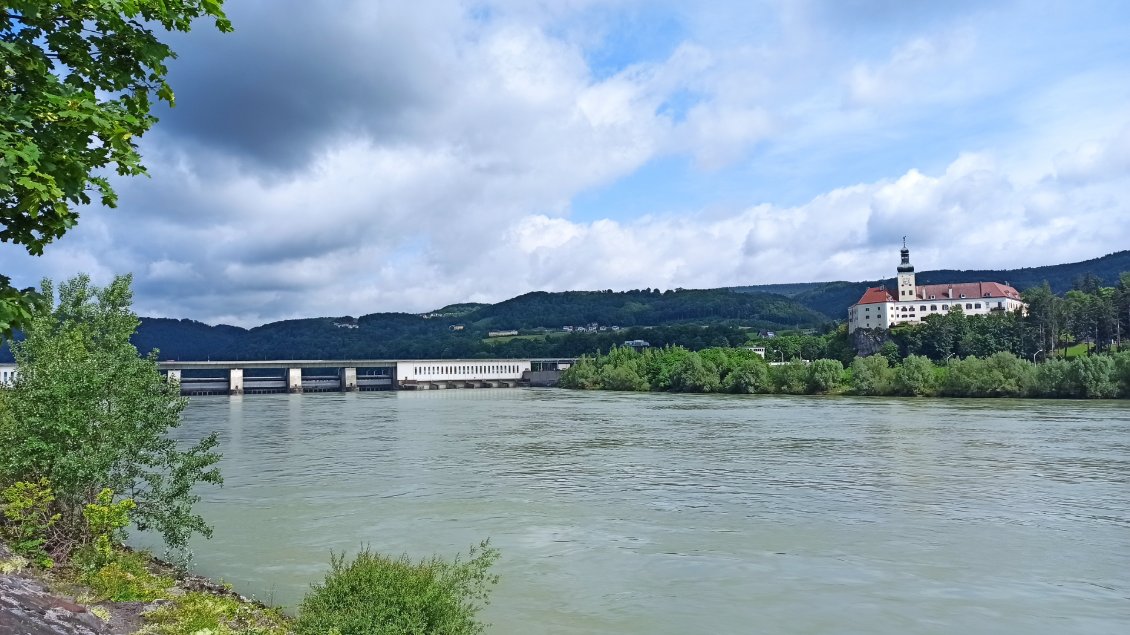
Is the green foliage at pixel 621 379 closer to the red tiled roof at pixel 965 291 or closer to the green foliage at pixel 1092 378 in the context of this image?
the green foliage at pixel 1092 378

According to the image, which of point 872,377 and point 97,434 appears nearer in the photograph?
point 97,434

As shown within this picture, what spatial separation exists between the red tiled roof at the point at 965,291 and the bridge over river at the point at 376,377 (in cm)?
7867

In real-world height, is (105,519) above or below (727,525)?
above

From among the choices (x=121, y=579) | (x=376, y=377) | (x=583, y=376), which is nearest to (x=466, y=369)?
(x=376, y=377)

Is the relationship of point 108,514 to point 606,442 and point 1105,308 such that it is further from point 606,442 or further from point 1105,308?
point 1105,308

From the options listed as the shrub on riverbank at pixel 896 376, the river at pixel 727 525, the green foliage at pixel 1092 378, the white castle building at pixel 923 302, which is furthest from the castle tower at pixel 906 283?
the river at pixel 727 525

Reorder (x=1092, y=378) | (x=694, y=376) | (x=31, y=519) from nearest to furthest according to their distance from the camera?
(x=31, y=519) → (x=1092, y=378) → (x=694, y=376)

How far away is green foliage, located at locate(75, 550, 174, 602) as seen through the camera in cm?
1056

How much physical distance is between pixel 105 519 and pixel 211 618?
2.74 m

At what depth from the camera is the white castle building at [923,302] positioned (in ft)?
509

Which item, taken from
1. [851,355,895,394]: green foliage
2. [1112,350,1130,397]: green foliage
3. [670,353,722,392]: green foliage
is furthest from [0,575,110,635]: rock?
[670,353,722,392]: green foliage

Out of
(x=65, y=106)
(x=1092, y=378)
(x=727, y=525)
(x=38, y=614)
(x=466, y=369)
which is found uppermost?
(x=65, y=106)

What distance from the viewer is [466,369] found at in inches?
6294

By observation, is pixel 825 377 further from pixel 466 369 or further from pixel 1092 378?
pixel 466 369
